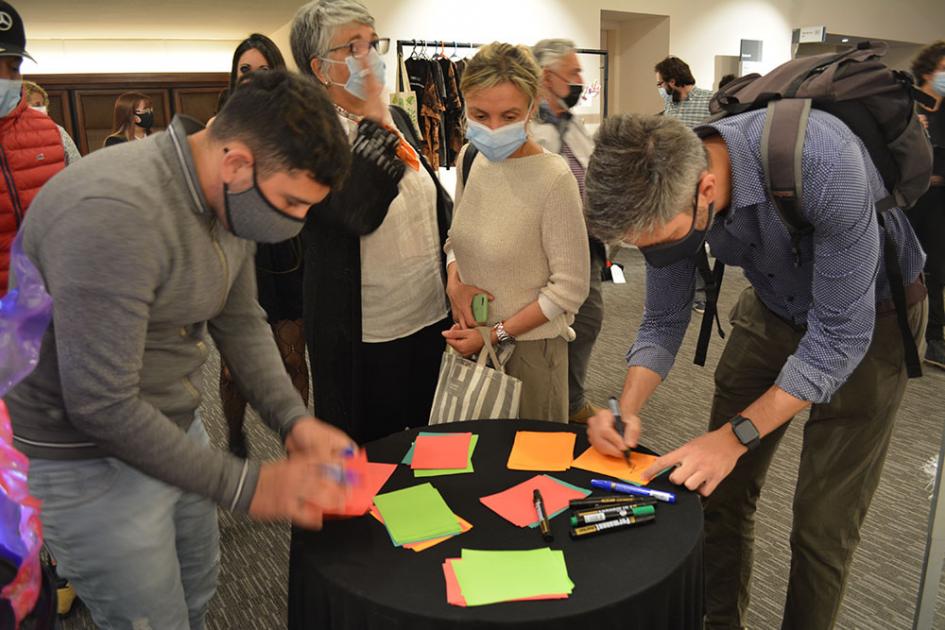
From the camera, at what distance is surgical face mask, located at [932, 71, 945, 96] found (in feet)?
11.6

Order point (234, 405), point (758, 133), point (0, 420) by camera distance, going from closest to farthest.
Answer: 1. point (0, 420)
2. point (758, 133)
3. point (234, 405)

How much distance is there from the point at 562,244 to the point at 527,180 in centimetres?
20

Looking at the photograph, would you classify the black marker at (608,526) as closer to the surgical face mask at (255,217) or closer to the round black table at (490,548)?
the round black table at (490,548)

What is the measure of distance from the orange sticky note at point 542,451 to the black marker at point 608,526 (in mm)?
226

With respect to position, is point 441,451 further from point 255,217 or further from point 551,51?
point 551,51

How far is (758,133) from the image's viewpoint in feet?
4.46

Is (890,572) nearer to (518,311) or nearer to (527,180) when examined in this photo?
(518,311)

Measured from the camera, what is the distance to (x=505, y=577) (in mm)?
1087

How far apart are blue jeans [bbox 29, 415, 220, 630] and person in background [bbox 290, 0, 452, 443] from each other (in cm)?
81

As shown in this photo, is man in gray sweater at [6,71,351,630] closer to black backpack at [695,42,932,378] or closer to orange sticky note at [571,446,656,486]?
orange sticky note at [571,446,656,486]

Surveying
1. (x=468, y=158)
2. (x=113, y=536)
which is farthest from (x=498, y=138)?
(x=113, y=536)

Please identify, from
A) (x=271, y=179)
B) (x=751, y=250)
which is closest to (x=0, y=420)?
(x=271, y=179)

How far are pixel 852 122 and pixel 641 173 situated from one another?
503 mm

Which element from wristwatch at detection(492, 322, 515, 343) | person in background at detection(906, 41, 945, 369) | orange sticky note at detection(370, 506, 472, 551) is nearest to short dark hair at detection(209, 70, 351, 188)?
orange sticky note at detection(370, 506, 472, 551)
